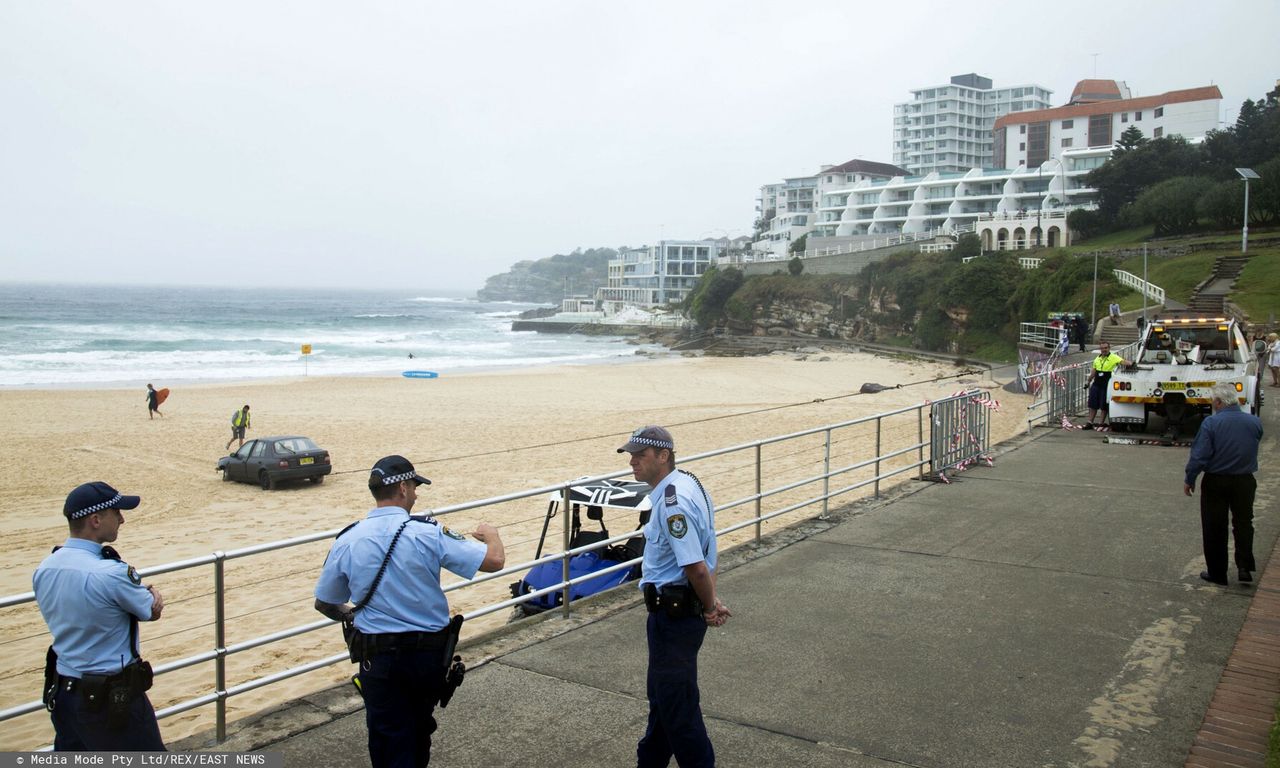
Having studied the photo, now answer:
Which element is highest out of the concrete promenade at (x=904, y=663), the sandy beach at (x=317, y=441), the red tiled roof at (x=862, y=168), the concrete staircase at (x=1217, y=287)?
the red tiled roof at (x=862, y=168)

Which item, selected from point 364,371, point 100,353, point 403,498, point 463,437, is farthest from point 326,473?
point 100,353

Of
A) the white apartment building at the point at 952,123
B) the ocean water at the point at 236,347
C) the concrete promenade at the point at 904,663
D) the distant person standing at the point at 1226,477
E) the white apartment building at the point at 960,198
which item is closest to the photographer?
the concrete promenade at the point at 904,663

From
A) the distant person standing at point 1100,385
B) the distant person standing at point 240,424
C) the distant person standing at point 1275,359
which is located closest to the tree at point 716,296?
the distant person standing at point 1275,359

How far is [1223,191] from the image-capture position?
5419cm

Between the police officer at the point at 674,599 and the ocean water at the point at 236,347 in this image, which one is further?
the ocean water at the point at 236,347

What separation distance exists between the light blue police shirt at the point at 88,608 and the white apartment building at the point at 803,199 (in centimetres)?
11688

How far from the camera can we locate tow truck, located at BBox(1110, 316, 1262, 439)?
15.9m

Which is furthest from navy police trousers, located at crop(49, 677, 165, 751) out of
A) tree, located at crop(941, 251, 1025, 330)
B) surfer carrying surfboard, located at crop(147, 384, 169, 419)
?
tree, located at crop(941, 251, 1025, 330)

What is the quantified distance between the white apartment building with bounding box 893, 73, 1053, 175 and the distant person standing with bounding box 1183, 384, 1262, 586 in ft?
448

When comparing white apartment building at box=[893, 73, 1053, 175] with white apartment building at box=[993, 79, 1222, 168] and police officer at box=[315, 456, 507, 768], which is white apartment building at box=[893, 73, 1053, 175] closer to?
white apartment building at box=[993, 79, 1222, 168]

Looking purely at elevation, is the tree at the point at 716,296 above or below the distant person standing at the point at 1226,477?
above

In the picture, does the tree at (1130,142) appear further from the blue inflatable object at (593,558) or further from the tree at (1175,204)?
the blue inflatable object at (593,558)

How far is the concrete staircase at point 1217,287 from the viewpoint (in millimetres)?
35469

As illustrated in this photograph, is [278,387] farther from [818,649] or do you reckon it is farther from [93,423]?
[818,649]
